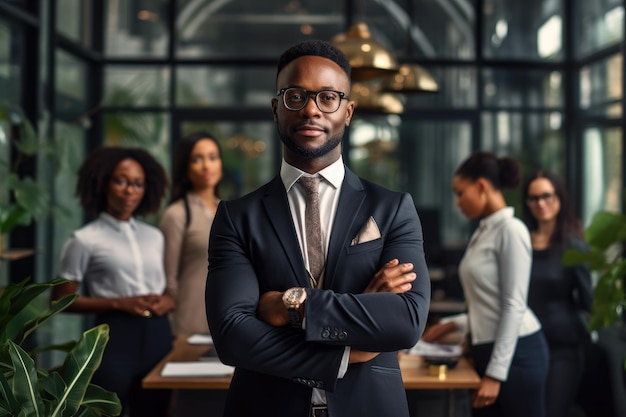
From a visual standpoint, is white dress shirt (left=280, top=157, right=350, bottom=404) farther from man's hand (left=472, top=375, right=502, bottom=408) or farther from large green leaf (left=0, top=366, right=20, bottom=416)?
man's hand (left=472, top=375, right=502, bottom=408)

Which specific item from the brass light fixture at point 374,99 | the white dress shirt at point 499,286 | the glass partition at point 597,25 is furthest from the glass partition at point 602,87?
the white dress shirt at point 499,286

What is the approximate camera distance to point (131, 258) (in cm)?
357

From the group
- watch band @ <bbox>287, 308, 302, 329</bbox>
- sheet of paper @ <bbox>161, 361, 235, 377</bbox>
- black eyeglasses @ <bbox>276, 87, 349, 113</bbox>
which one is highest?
black eyeglasses @ <bbox>276, 87, 349, 113</bbox>

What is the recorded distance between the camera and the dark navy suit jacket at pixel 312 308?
5.91 feet

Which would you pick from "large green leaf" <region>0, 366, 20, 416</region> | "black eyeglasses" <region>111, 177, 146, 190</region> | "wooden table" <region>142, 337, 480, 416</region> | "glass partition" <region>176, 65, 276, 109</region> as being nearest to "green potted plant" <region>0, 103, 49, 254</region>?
"black eyeglasses" <region>111, 177, 146, 190</region>

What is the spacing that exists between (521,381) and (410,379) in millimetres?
489

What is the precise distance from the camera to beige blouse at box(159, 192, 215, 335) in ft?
13.3

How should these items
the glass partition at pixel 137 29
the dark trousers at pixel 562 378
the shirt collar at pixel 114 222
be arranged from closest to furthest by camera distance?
Result: 1. the shirt collar at pixel 114 222
2. the dark trousers at pixel 562 378
3. the glass partition at pixel 137 29

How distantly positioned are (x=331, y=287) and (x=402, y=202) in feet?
0.83

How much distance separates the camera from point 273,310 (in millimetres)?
1836

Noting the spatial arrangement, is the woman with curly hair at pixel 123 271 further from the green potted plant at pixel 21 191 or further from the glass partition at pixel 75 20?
the glass partition at pixel 75 20

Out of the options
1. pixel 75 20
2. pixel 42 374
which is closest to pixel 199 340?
pixel 42 374

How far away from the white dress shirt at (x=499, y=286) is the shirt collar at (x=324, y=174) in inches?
63.5

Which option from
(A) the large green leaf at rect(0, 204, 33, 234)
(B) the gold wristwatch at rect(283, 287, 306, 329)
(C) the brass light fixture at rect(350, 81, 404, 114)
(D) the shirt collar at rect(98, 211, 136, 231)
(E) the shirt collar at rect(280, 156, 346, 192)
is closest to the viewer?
(B) the gold wristwatch at rect(283, 287, 306, 329)
